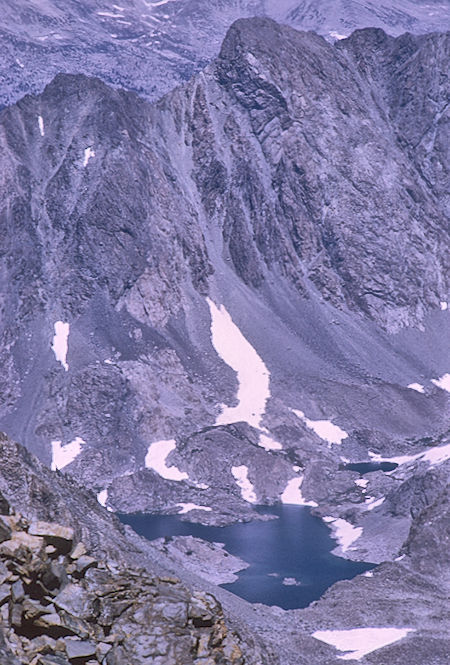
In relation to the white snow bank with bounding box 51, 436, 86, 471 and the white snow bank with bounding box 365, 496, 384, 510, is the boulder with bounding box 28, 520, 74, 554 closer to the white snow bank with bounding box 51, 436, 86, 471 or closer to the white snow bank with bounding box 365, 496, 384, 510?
the white snow bank with bounding box 365, 496, 384, 510

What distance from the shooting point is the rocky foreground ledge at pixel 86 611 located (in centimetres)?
2688

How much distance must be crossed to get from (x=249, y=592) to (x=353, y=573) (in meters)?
14.6

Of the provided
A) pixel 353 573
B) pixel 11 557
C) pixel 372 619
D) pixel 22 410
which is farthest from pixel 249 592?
pixel 11 557

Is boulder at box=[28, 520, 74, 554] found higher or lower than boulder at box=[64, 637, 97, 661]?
higher

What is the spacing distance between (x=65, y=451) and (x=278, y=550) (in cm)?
4862

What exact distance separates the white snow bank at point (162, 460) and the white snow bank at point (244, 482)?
767cm

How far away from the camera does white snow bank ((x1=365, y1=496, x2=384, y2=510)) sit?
552 feet

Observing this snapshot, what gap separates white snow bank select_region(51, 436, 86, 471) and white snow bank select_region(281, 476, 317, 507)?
110ft

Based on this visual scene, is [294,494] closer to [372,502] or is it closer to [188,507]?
[372,502]

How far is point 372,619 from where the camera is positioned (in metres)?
89.5

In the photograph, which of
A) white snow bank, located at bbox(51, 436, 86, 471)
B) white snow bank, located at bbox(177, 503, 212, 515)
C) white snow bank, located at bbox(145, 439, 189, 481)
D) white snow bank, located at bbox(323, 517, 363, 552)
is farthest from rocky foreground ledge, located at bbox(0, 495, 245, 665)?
white snow bank, located at bbox(51, 436, 86, 471)

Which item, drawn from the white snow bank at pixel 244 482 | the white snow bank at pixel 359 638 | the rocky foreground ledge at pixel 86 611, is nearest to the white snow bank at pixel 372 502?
the white snow bank at pixel 244 482

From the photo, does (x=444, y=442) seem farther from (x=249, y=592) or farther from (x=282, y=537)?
(x=249, y=592)

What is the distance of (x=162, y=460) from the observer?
189125 millimetres
